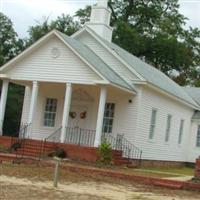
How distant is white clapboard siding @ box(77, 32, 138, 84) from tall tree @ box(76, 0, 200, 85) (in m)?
20.0

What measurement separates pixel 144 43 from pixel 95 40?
2270cm

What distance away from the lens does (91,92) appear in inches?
1157

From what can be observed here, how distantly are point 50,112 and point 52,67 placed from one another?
397 cm

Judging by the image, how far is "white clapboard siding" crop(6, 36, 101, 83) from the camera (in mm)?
26641

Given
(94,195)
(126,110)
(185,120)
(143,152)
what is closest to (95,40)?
(126,110)

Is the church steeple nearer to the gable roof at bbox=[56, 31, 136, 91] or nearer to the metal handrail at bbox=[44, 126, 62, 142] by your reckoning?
the gable roof at bbox=[56, 31, 136, 91]

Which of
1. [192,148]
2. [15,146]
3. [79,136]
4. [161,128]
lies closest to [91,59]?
[79,136]

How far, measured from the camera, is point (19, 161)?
22422mm

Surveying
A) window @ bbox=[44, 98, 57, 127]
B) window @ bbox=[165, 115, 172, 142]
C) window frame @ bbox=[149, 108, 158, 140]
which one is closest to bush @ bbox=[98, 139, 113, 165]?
window frame @ bbox=[149, 108, 158, 140]

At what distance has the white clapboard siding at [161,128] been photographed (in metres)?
28.9

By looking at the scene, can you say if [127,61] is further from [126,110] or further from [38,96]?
[38,96]

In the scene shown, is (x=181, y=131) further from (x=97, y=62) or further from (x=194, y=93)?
(x=97, y=62)

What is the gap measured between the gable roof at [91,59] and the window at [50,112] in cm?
352

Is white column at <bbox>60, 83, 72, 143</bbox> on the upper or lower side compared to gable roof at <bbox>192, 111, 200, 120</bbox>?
lower
